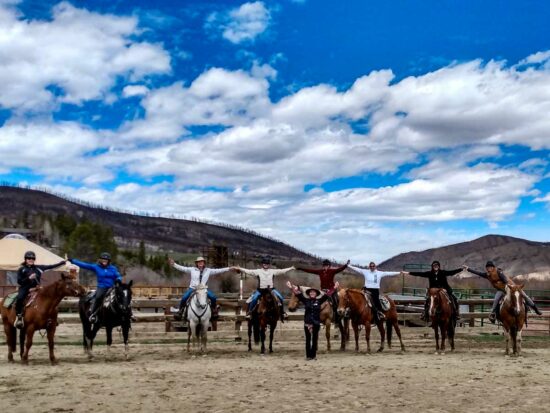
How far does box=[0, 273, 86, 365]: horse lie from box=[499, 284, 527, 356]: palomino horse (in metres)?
10.2

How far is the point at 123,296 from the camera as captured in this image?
14148 millimetres

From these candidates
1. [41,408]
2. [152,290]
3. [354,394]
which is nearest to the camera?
[41,408]

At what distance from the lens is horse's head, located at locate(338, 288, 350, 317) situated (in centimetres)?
1544

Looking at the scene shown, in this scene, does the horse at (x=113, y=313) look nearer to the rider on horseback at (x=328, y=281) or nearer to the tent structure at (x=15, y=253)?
the rider on horseback at (x=328, y=281)

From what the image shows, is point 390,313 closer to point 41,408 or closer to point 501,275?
point 501,275

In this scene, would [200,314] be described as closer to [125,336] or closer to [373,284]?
[125,336]

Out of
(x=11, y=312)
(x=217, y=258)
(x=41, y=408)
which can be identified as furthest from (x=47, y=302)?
(x=217, y=258)

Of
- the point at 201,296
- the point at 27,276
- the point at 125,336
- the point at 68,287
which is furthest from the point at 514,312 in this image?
the point at 27,276

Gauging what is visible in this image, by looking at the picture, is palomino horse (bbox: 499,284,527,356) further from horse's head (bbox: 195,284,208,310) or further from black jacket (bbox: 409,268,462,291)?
horse's head (bbox: 195,284,208,310)

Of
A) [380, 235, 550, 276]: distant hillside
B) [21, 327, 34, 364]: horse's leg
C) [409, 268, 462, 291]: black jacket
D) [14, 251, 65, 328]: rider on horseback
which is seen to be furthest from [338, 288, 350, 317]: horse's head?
[380, 235, 550, 276]: distant hillside

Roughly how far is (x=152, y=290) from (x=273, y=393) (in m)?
36.4

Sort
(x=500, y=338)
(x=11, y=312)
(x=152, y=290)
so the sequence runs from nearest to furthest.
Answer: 1. (x=11, y=312)
2. (x=500, y=338)
3. (x=152, y=290)

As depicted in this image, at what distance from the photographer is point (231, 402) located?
9.39 meters

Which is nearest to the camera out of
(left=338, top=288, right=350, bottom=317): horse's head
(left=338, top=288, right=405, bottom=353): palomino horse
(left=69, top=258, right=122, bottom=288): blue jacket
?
(left=69, top=258, right=122, bottom=288): blue jacket
